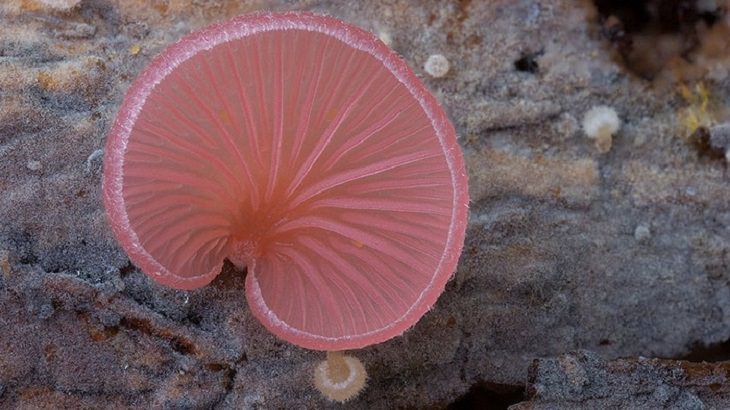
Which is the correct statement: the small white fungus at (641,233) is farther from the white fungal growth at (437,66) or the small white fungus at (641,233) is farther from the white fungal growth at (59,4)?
the white fungal growth at (59,4)

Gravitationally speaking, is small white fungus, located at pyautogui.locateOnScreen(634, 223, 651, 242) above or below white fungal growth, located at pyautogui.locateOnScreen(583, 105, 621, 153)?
below

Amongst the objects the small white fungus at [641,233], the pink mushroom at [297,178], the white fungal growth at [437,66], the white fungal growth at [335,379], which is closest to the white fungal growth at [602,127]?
the small white fungus at [641,233]

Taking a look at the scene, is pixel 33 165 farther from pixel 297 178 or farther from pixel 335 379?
pixel 335 379

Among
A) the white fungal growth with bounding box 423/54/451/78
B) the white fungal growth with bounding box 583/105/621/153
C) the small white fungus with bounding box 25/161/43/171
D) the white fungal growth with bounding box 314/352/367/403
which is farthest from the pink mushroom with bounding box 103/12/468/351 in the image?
the white fungal growth with bounding box 583/105/621/153

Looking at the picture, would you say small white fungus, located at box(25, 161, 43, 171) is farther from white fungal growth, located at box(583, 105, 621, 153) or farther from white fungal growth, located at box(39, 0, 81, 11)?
white fungal growth, located at box(583, 105, 621, 153)

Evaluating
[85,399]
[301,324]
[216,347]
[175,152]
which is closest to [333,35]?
[175,152]

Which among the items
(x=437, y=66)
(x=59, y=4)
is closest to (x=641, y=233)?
(x=437, y=66)
